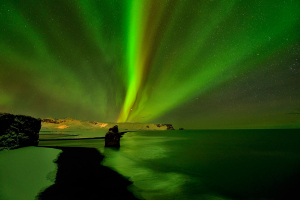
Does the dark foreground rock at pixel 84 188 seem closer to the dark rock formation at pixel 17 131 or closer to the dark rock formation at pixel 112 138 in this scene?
the dark rock formation at pixel 17 131

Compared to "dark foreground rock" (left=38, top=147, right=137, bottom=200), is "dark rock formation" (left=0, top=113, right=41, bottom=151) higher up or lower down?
higher up

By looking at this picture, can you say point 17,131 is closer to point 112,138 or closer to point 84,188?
point 112,138

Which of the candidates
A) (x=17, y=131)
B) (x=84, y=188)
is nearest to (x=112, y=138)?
(x=17, y=131)

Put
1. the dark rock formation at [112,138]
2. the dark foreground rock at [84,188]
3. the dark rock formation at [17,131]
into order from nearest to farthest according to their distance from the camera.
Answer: the dark foreground rock at [84,188] < the dark rock formation at [17,131] < the dark rock formation at [112,138]

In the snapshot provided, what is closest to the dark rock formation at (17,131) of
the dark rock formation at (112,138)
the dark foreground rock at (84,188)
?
the dark rock formation at (112,138)

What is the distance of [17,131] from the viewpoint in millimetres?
14891

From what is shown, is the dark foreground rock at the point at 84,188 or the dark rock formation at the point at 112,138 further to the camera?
the dark rock formation at the point at 112,138

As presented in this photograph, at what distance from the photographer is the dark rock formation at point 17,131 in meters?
13.6

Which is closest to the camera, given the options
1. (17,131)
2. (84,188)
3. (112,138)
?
(84,188)

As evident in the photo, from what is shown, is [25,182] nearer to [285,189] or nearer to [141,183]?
[141,183]

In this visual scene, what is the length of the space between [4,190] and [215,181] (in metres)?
8.94

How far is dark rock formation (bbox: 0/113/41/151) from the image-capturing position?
44.6ft

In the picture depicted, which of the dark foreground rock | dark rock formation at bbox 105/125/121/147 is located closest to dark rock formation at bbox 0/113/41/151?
dark rock formation at bbox 105/125/121/147

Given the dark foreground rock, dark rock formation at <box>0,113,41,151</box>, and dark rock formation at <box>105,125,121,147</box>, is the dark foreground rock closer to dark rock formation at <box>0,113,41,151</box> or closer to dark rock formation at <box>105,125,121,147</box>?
dark rock formation at <box>0,113,41,151</box>
